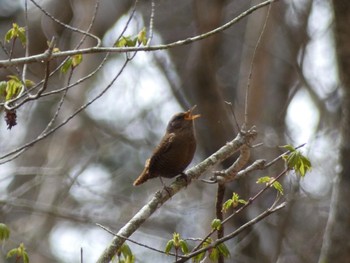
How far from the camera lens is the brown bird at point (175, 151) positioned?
5.41 meters

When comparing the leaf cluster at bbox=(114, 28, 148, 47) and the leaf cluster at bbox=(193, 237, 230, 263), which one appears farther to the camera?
the leaf cluster at bbox=(114, 28, 148, 47)

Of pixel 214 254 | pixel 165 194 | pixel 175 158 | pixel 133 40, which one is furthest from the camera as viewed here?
pixel 175 158

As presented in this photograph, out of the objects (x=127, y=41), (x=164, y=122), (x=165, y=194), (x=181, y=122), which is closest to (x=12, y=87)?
(x=127, y=41)

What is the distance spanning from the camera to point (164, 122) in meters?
11.7

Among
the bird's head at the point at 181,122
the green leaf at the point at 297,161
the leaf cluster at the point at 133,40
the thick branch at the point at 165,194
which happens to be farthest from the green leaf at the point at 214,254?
the bird's head at the point at 181,122

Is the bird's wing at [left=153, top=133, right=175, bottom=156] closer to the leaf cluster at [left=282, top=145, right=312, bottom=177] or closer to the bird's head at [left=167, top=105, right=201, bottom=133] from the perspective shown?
the bird's head at [left=167, top=105, right=201, bottom=133]

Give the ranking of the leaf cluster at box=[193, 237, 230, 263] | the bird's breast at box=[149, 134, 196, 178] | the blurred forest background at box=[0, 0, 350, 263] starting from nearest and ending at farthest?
the leaf cluster at box=[193, 237, 230, 263] < the bird's breast at box=[149, 134, 196, 178] < the blurred forest background at box=[0, 0, 350, 263]

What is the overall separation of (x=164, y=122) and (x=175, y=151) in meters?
6.22

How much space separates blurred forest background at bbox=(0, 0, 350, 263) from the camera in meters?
9.20

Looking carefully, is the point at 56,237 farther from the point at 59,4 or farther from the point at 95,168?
the point at 59,4

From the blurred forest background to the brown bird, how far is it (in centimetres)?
265

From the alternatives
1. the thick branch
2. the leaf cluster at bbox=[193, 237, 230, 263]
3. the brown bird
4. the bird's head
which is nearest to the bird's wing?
the brown bird

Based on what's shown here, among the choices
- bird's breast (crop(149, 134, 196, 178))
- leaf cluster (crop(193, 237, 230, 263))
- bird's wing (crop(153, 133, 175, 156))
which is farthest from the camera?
bird's wing (crop(153, 133, 175, 156))

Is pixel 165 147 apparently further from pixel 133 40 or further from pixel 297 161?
pixel 297 161
